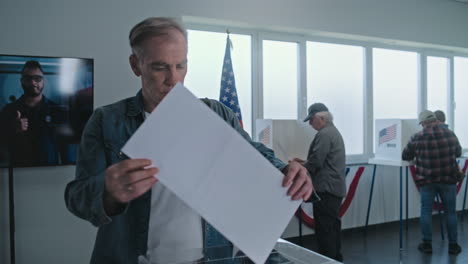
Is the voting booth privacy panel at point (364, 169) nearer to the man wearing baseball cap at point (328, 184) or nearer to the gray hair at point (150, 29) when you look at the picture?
the man wearing baseball cap at point (328, 184)

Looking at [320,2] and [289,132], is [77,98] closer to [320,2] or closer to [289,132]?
[289,132]

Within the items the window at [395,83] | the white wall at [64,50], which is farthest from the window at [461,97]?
the white wall at [64,50]

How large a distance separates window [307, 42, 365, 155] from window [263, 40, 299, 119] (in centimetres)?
23

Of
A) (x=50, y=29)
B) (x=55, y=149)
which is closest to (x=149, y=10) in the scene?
(x=50, y=29)

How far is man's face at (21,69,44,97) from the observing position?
3.02 m

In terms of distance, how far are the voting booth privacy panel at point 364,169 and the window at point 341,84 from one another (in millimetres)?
482

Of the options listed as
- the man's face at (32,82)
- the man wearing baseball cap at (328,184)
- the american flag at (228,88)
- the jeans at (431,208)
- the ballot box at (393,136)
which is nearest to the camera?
the man's face at (32,82)

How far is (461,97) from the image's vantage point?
6664 millimetres

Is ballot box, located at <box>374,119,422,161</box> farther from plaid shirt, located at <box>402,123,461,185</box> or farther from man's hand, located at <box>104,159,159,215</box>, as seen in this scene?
man's hand, located at <box>104,159,159,215</box>

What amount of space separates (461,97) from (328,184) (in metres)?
4.37

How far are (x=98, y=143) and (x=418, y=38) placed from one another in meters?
5.64

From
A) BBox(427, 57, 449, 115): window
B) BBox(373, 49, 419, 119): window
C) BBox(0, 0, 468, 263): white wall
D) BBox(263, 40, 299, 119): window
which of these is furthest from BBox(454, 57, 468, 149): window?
BBox(0, 0, 468, 263): white wall

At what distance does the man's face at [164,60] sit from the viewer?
929mm

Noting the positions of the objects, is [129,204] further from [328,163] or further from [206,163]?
[328,163]
